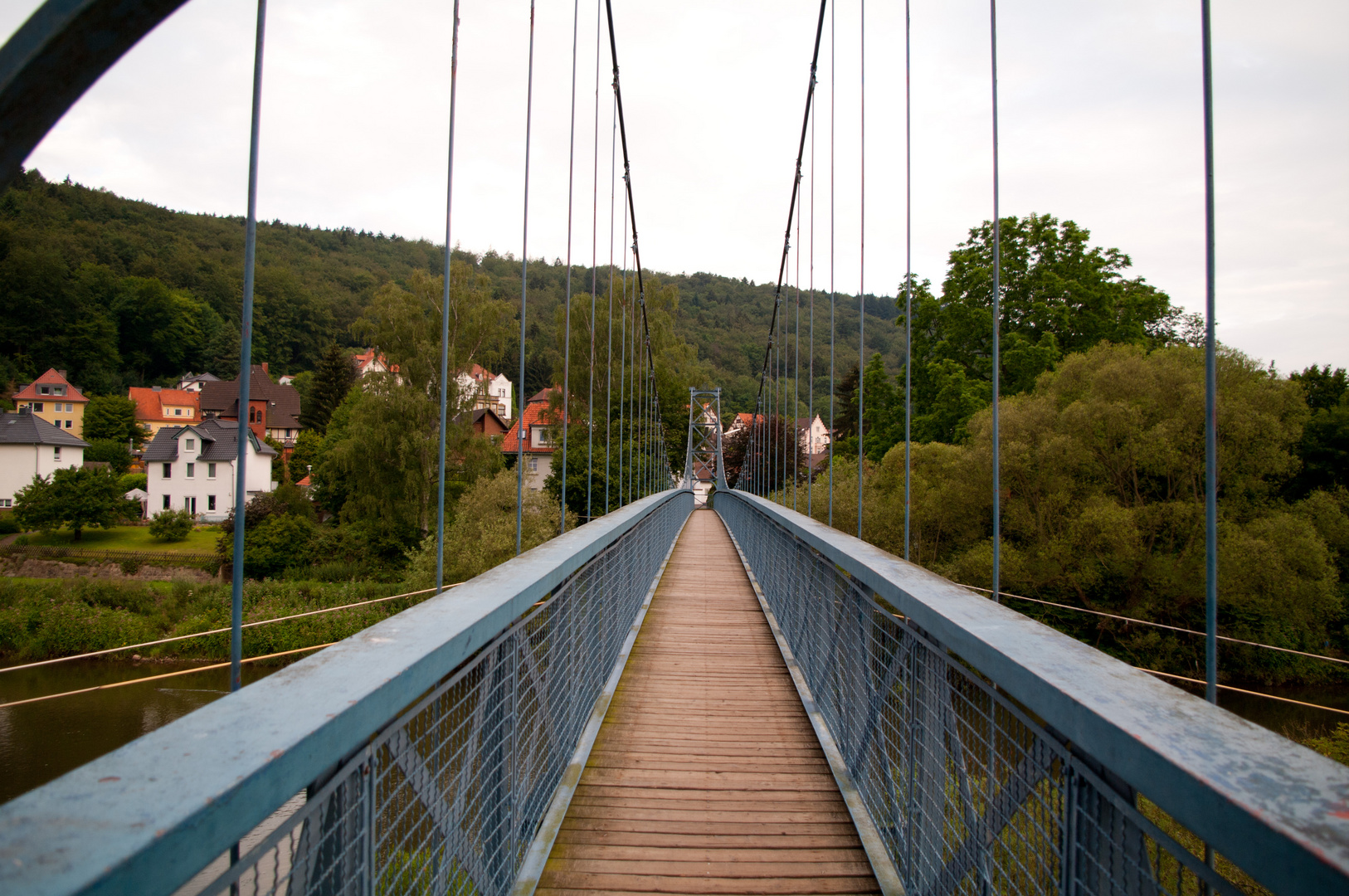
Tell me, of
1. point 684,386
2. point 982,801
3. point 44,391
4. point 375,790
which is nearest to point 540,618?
point 375,790

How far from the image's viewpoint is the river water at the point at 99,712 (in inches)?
456

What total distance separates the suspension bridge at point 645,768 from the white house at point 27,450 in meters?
6.99

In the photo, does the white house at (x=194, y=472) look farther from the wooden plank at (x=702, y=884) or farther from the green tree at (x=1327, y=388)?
the green tree at (x=1327, y=388)

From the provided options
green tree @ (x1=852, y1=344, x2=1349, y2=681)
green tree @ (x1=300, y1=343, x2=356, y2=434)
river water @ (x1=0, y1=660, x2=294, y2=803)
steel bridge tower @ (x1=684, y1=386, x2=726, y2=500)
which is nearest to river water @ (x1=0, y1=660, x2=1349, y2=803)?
river water @ (x1=0, y1=660, x2=294, y2=803)

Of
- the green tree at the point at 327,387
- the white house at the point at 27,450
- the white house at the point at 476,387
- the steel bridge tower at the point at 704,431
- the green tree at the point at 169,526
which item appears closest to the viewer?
the white house at the point at 27,450

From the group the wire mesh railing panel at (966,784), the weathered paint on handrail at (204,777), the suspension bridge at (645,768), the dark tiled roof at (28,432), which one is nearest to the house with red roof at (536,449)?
the dark tiled roof at (28,432)

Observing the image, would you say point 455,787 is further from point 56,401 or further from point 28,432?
point 28,432

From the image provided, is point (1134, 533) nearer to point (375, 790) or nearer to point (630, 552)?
point (630, 552)

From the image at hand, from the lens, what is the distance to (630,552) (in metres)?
4.48

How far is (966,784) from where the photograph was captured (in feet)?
4.42

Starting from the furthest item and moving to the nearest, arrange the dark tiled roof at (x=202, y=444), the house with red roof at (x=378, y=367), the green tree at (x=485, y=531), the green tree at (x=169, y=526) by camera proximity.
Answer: the dark tiled roof at (x=202, y=444)
the green tree at (x=169, y=526)
the house with red roof at (x=378, y=367)
the green tree at (x=485, y=531)

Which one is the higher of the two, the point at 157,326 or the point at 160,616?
the point at 157,326

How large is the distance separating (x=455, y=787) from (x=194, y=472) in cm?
3196

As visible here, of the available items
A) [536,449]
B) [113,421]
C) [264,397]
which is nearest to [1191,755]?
[113,421]
